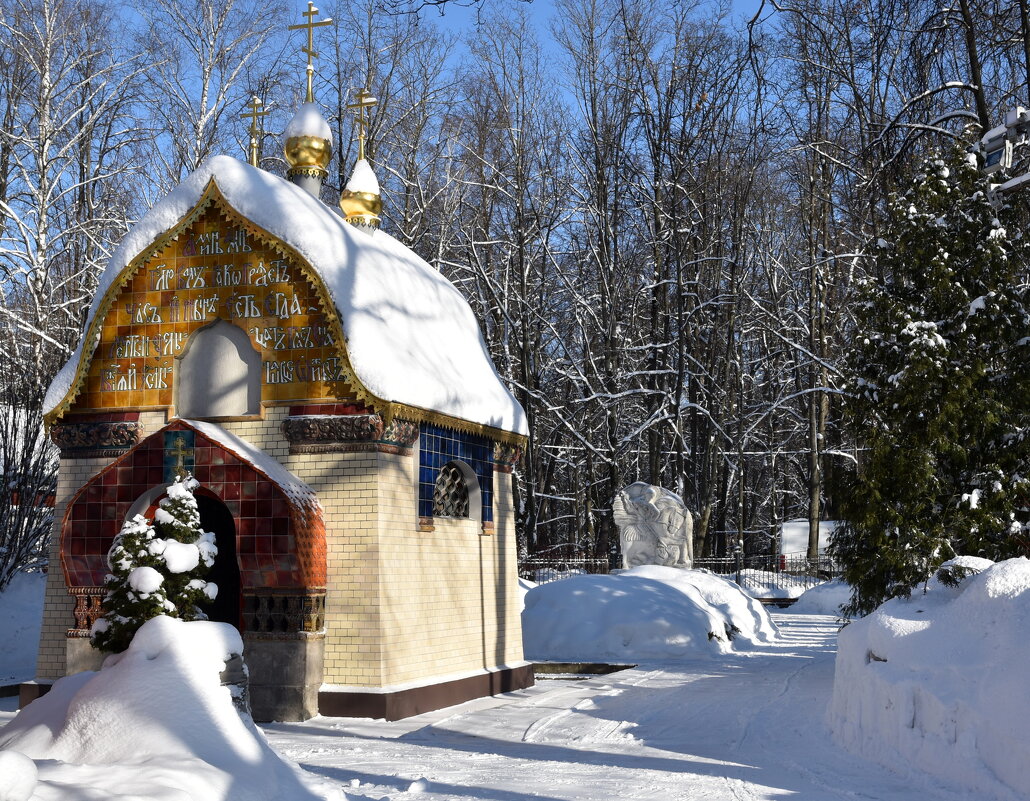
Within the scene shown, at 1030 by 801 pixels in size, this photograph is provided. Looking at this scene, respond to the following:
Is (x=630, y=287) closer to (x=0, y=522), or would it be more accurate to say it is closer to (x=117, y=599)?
(x=0, y=522)

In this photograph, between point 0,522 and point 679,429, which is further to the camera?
point 679,429

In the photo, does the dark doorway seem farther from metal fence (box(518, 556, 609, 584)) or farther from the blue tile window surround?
metal fence (box(518, 556, 609, 584))

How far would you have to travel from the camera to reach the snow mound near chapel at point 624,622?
63.0 feet

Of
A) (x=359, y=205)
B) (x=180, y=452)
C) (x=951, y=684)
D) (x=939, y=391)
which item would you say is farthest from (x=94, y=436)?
(x=939, y=391)

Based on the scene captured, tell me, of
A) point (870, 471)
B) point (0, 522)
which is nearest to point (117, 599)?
point (870, 471)

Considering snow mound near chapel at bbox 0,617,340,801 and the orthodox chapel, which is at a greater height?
the orthodox chapel

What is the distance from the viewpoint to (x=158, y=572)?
9141mm

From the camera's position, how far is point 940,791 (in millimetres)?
7730

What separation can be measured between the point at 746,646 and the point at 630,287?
17.1 meters

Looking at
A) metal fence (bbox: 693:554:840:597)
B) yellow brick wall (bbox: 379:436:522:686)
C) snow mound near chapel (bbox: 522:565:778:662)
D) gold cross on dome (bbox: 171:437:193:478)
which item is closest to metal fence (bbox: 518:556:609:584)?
metal fence (bbox: 693:554:840:597)

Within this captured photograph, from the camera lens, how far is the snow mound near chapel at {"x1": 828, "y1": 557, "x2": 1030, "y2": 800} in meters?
7.51

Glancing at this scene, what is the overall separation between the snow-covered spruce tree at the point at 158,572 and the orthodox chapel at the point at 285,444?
2.26 metres

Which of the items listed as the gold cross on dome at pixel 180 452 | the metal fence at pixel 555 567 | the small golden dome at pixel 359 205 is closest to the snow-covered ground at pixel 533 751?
the gold cross on dome at pixel 180 452

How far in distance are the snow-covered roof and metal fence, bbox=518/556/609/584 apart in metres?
14.2
